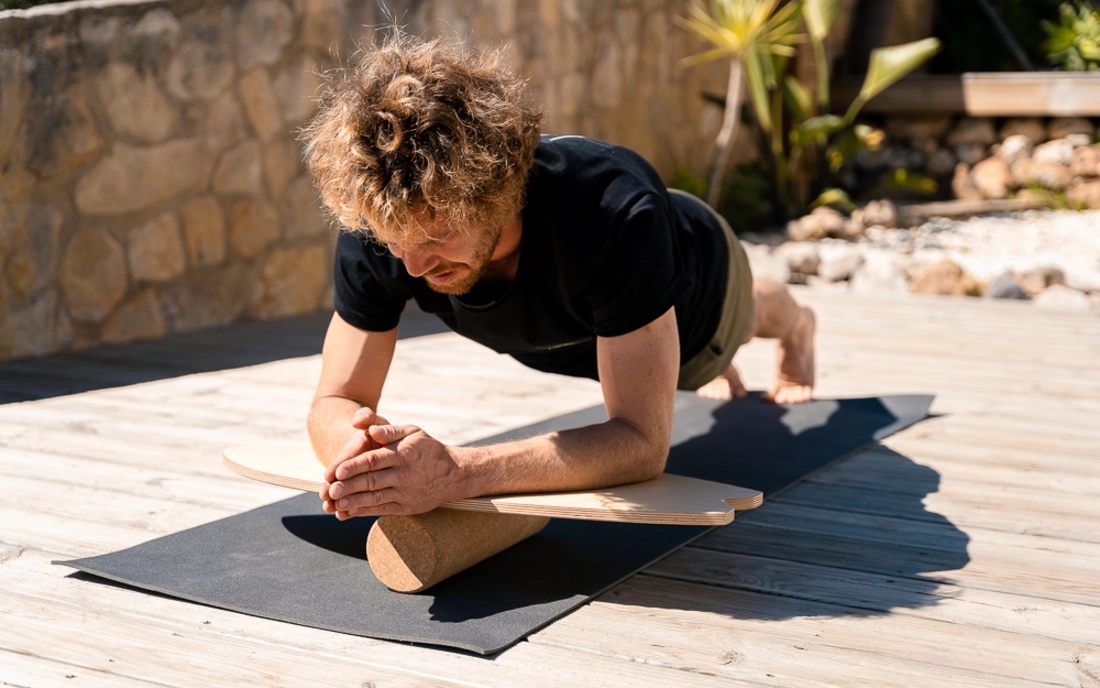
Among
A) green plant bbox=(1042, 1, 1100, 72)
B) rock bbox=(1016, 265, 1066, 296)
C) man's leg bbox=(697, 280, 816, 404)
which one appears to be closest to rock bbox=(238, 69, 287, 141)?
man's leg bbox=(697, 280, 816, 404)

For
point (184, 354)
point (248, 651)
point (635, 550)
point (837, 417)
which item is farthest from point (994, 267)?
point (248, 651)

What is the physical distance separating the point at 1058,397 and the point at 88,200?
2969 mm

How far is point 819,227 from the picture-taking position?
22.6 feet

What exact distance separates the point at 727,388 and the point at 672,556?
50.0 inches

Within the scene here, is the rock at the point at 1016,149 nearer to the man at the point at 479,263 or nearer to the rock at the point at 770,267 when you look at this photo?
the rock at the point at 770,267

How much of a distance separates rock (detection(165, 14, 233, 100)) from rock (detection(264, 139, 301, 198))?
32 cm

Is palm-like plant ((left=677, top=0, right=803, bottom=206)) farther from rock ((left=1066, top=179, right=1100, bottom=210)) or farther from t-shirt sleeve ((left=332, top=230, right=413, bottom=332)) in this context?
t-shirt sleeve ((left=332, top=230, right=413, bottom=332))

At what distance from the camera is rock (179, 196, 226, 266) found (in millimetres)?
4051

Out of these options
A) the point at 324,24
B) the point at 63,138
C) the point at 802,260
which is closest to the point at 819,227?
the point at 802,260

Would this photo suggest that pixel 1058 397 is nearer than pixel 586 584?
No

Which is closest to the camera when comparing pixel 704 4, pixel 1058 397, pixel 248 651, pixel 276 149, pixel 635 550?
pixel 248 651

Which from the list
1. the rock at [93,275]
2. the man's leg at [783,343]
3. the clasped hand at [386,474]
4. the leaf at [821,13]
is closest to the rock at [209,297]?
the rock at [93,275]

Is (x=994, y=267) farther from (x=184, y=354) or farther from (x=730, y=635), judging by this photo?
(x=730, y=635)

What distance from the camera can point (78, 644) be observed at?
1.54 m
